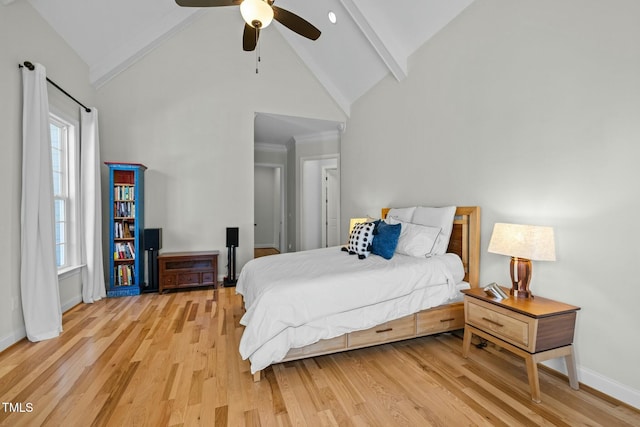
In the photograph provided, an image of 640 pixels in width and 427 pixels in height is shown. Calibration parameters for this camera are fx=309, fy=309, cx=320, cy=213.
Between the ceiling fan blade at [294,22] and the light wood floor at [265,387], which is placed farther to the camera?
the ceiling fan blade at [294,22]

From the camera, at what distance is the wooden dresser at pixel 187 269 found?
4316 millimetres

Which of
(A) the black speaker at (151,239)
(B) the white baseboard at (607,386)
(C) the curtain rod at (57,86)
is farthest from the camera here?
(A) the black speaker at (151,239)

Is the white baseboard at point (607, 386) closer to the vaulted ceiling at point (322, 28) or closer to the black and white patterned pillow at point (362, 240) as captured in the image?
the black and white patterned pillow at point (362, 240)

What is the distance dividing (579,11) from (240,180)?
4.30 meters

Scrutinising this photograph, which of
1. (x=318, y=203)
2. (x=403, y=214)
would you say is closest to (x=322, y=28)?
(x=403, y=214)

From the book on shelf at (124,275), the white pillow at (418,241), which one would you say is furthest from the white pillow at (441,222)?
the book on shelf at (124,275)

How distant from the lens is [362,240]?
326cm

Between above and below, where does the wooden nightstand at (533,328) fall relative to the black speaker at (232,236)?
below

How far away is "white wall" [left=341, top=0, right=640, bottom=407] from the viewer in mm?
1895

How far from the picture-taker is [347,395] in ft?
6.42

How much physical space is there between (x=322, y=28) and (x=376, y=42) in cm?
105

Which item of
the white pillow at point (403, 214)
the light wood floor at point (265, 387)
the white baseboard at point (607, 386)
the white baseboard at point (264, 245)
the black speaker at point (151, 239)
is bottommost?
the light wood floor at point (265, 387)

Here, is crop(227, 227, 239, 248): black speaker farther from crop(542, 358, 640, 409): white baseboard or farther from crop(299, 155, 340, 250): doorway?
crop(542, 358, 640, 409): white baseboard

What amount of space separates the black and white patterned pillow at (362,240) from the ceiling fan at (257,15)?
197 centimetres
